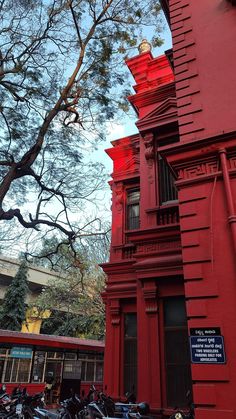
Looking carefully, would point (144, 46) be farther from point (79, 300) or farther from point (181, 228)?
point (79, 300)

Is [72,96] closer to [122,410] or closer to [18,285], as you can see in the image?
[122,410]

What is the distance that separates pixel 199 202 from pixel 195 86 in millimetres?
2578

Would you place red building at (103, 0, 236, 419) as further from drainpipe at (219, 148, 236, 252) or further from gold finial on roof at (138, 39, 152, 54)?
gold finial on roof at (138, 39, 152, 54)

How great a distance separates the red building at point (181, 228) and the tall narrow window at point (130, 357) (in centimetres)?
3

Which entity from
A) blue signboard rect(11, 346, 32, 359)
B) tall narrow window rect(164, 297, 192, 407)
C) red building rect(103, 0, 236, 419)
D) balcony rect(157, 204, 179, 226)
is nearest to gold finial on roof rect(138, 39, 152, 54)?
red building rect(103, 0, 236, 419)

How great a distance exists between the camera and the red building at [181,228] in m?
4.68

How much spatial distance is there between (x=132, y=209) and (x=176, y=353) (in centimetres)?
532

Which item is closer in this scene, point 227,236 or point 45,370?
point 227,236

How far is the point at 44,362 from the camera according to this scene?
690 inches

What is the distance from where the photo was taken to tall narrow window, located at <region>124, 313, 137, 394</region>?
9.38 meters

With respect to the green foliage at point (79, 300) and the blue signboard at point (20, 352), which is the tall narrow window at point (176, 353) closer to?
the blue signboard at point (20, 352)

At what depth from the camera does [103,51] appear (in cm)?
1252

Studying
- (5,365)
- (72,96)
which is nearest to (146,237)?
(72,96)

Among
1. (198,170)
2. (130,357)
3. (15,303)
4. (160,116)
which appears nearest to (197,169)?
(198,170)
